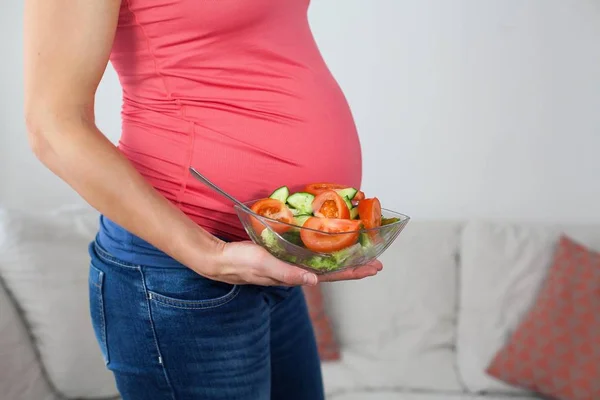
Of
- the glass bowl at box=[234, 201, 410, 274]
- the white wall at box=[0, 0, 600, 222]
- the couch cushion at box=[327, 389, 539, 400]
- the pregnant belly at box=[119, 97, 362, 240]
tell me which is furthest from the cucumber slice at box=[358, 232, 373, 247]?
the white wall at box=[0, 0, 600, 222]

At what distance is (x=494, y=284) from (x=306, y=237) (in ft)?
4.31

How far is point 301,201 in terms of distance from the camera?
72 centimetres

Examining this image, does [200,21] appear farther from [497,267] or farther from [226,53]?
[497,267]

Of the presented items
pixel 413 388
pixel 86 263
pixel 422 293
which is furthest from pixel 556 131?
pixel 86 263

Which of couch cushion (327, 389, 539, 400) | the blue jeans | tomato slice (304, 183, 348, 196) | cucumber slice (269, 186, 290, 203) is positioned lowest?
couch cushion (327, 389, 539, 400)

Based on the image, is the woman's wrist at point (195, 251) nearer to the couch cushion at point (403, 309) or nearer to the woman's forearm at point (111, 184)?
the woman's forearm at point (111, 184)

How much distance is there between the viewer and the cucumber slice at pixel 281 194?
2.37ft

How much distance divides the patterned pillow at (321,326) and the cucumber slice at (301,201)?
44.8 inches

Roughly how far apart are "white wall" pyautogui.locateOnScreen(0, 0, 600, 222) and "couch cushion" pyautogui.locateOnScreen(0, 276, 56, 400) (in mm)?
547

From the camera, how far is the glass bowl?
0.68 m

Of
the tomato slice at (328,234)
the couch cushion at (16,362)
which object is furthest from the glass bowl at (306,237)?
the couch cushion at (16,362)

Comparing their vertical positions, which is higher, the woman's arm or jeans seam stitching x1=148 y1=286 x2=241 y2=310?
the woman's arm

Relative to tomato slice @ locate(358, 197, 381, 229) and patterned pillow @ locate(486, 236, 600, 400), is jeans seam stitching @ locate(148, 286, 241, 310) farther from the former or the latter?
patterned pillow @ locate(486, 236, 600, 400)

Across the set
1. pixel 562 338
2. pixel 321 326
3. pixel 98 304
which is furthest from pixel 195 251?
pixel 562 338
